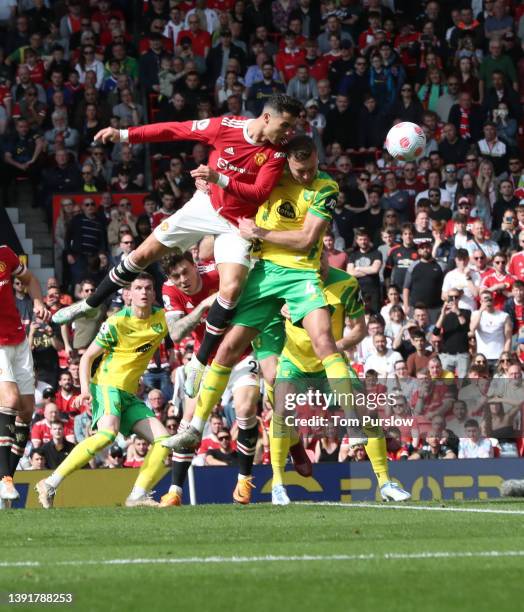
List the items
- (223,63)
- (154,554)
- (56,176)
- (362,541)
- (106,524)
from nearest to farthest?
1. (154,554)
2. (362,541)
3. (106,524)
4. (56,176)
5. (223,63)

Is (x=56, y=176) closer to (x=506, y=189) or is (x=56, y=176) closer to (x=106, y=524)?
(x=506, y=189)

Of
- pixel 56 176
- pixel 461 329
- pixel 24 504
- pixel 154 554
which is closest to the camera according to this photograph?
pixel 154 554

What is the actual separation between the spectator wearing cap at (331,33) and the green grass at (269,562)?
52.3 feet

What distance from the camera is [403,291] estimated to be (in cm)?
1967

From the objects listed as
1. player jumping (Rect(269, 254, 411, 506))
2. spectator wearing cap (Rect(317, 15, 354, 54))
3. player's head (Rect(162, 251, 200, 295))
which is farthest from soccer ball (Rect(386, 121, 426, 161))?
spectator wearing cap (Rect(317, 15, 354, 54))

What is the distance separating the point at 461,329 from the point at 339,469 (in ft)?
13.8

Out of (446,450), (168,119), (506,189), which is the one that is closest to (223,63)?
(168,119)

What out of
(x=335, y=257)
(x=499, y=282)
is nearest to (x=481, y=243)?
(x=499, y=282)

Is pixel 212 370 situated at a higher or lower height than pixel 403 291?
higher

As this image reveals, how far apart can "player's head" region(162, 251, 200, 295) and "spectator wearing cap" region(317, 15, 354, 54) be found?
13.4 m

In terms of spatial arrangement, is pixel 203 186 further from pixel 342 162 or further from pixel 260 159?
pixel 342 162

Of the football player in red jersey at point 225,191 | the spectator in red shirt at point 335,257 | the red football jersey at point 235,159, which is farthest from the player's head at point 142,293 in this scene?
the spectator in red shirt at point 335,257

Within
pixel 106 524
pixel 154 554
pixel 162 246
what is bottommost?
pixel 106 524

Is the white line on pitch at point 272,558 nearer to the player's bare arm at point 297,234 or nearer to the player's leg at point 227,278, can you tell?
the player's leg at point 227,278
